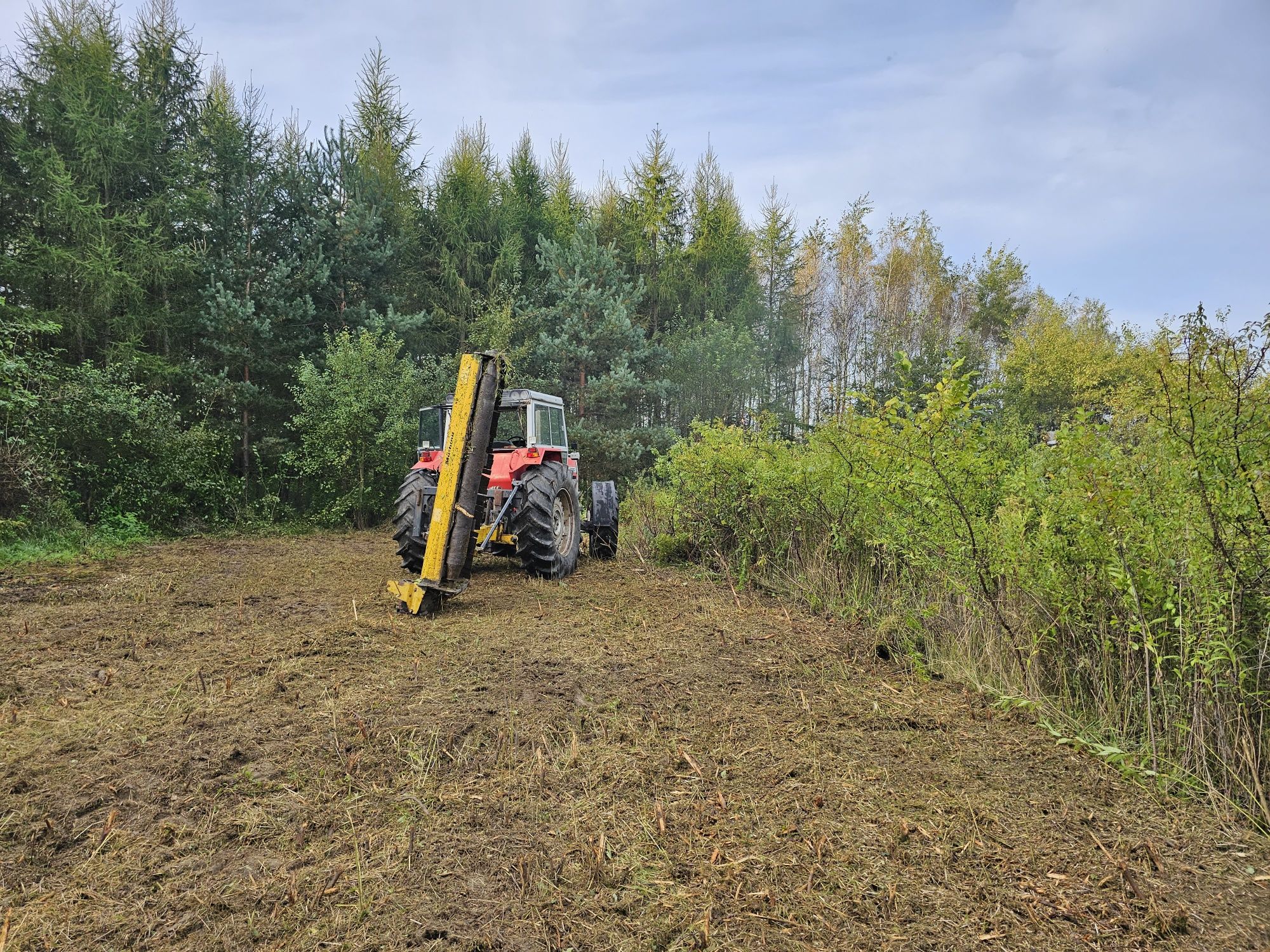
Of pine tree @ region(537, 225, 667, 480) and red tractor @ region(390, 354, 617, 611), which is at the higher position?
pine tree @ region(537, 225, 667, 480)

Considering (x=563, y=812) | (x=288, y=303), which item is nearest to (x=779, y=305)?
(x=288, y=303)

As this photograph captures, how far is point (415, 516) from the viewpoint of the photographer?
20.5 ft

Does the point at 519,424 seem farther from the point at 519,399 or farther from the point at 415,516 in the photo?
the point at 415,516

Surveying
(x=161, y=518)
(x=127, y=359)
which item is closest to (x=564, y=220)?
(x=127, y=359)

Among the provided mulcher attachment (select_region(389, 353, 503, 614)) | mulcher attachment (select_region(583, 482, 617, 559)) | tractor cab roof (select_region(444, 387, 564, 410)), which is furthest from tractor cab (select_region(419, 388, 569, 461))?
mulcher attachment (select_region(389, 353, 503, 614))

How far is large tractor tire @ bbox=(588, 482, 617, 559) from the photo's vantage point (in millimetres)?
8117

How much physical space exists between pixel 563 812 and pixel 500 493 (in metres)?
4.34

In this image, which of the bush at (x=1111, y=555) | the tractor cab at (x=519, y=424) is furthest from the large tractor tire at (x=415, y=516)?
the bush at (x=1111, y=555)

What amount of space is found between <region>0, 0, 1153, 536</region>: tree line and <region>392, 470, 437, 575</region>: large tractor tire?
3800mm

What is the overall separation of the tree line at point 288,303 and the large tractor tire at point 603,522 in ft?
6.65

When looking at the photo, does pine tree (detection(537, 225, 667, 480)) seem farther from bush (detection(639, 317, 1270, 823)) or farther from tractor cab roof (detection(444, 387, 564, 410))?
bush (detection(639, 317, 1270, 823))

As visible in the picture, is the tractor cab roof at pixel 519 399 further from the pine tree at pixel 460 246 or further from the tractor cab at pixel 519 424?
the pine tree at pixel 460 246

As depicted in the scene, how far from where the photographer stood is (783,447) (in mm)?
6605

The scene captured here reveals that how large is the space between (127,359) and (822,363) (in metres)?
19.4
